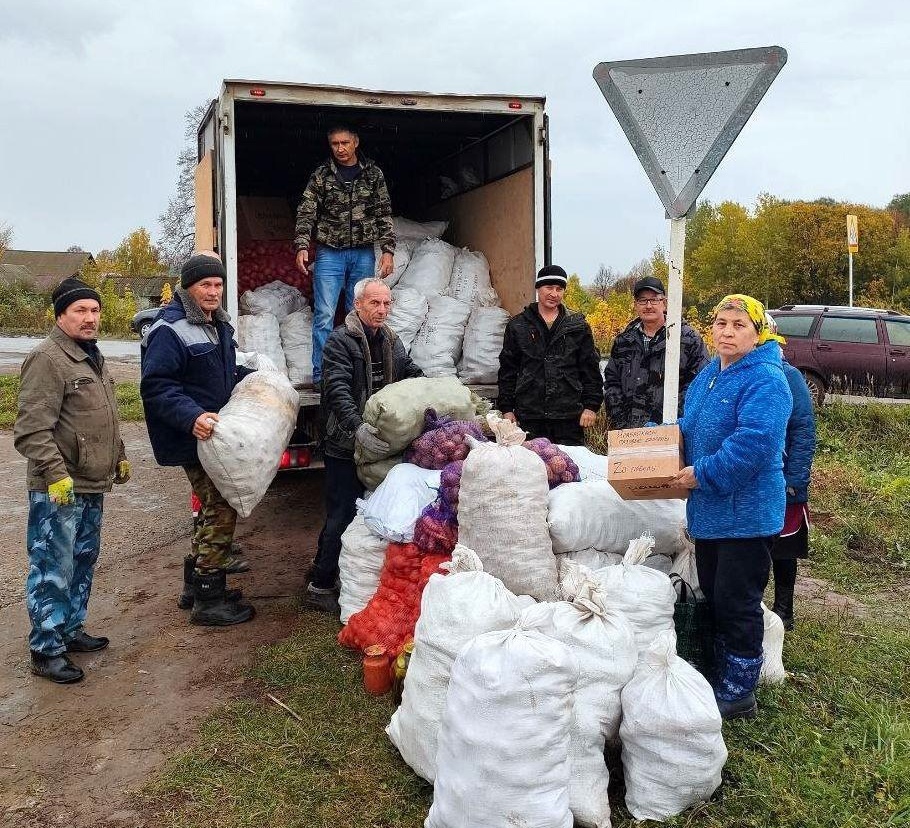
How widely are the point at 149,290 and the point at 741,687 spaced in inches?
1789

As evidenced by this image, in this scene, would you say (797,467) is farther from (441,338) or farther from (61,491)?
(61,491)

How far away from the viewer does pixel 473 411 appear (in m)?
4.32

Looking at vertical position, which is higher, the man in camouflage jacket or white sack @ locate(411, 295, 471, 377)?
the man in camouflage jacket

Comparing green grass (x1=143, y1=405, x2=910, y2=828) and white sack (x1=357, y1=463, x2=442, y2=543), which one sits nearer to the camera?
green grass (x1=143, y1=405, x2=910, y2=828)

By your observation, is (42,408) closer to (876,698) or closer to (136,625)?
(136,625)

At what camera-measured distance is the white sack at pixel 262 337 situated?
5.55 meters

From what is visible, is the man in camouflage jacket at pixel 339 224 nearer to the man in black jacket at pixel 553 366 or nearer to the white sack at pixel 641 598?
the man in black jacket at pixel 553 366

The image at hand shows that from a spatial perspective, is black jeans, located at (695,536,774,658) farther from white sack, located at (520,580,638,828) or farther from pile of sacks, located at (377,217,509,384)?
pile of sacks, located at (377,217,509,384)

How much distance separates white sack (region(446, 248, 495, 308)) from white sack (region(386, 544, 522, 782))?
3470 mm

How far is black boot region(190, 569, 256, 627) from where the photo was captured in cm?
430

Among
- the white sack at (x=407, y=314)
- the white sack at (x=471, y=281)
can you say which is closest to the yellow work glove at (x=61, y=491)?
the white sack at (x=407, y=314)

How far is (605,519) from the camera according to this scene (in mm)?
3500

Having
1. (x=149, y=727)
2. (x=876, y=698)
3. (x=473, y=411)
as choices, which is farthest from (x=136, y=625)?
(x=876, y=698)

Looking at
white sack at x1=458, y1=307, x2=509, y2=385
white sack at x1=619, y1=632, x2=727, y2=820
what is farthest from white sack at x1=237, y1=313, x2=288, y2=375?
white sack at x1=619, y1=632, x2=727, y2=820
